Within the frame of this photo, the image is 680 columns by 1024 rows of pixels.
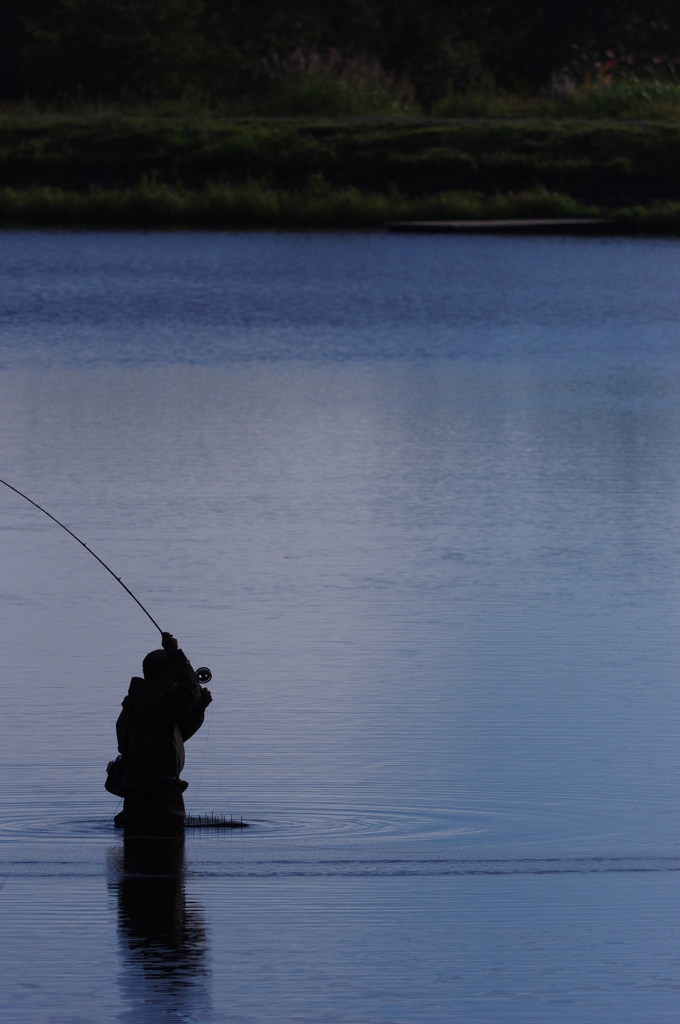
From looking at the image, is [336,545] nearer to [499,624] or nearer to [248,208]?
[499,624]

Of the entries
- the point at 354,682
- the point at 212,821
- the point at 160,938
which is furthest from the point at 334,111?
the point at 160,938

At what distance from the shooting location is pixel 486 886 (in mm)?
5379

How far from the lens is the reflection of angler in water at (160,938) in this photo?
15.0ft

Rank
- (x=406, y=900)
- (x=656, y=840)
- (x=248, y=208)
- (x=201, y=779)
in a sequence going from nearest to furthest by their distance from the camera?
(x=406, y=900)
(x=656, y=840)
(x=201, y=779)
(x=248, y=208)

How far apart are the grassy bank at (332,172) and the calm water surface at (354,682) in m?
15.2

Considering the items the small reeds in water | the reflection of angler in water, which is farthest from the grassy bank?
the reflection of angler in water

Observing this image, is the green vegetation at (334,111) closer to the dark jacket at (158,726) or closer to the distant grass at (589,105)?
the distant grass at (589,105)

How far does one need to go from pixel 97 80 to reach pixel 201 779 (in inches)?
1520

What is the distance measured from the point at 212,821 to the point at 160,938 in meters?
0.94

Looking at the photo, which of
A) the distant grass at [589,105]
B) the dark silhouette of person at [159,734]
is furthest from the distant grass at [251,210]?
the dark silhouette of person at [159,734]

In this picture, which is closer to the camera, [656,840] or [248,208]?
[656,840]

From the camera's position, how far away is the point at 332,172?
3472cm

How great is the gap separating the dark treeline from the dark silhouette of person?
117 feet

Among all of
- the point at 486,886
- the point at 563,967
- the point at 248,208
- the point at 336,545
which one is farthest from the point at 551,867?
the point at 248,208
